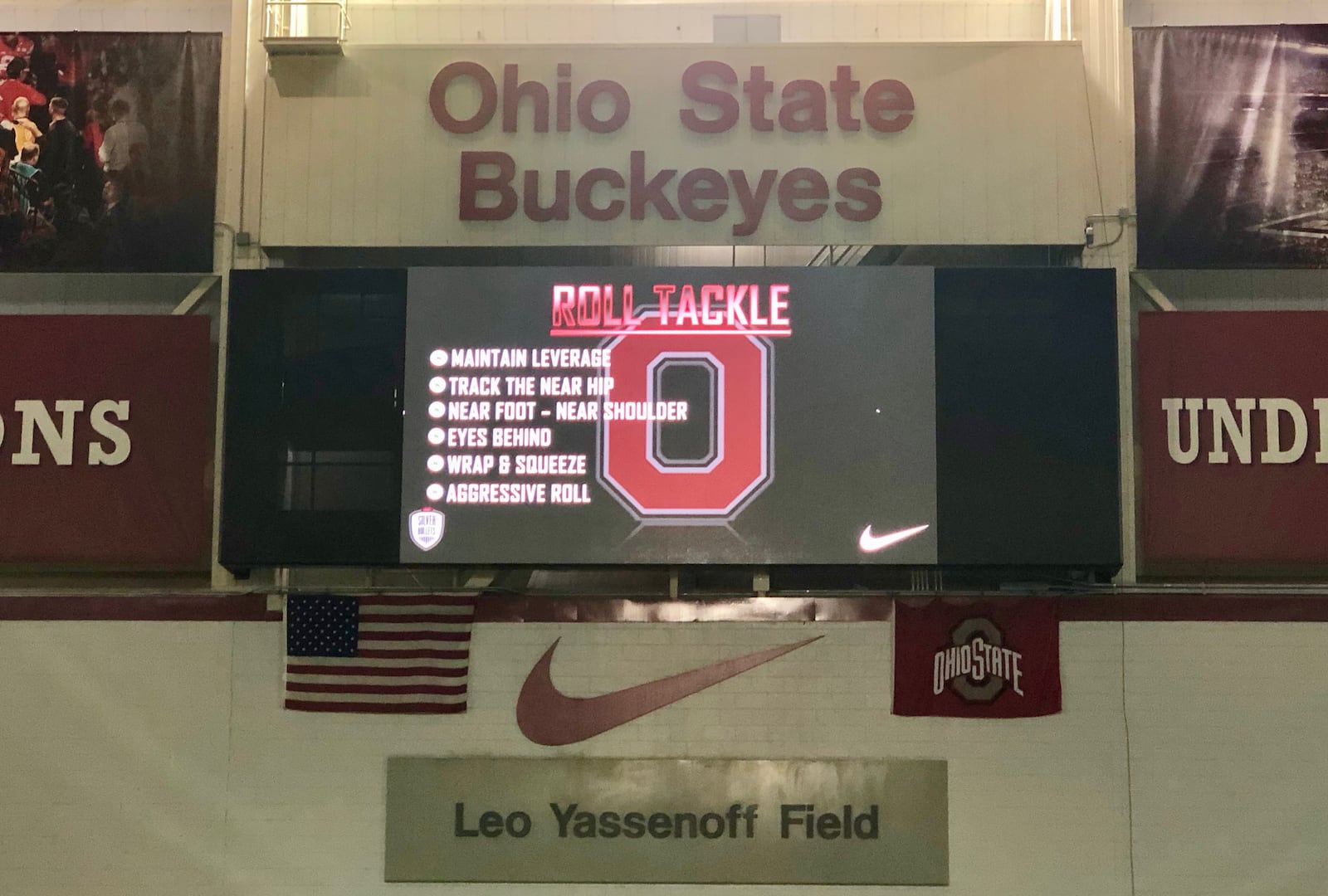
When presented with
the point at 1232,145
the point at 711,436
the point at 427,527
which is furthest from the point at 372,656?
the point at 1232,145

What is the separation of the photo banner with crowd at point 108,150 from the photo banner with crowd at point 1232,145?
7586 mm

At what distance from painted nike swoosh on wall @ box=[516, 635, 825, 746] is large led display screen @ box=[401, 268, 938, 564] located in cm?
95

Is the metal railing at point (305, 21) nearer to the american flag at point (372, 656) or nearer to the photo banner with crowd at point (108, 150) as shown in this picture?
the photo banner with crowd at point (108, 150)

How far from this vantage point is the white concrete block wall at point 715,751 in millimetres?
9500

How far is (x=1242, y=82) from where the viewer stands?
10.3 metres

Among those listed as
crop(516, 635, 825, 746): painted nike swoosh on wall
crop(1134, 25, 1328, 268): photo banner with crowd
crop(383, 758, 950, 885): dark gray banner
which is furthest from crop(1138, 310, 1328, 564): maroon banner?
crop(516, 635, 825, 746): painted nike swoosh on wall

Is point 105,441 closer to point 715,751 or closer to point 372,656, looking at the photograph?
point 372,656

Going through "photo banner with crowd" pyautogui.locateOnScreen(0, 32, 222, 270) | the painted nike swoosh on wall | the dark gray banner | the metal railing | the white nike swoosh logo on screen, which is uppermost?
the metal railing

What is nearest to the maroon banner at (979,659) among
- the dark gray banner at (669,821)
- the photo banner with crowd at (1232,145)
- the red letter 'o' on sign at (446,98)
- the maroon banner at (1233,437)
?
the dark gray banner at (669,821)

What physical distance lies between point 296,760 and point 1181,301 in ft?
25.8

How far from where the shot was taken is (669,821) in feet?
31.4

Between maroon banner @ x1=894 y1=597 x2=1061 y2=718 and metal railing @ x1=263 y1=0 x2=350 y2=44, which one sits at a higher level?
metal railing @ x1=263 y1=0 x2=350 y2=44

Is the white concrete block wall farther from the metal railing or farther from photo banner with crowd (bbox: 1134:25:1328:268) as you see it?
the metal railing

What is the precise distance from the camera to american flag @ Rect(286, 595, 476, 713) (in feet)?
31.7
